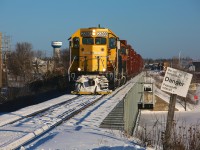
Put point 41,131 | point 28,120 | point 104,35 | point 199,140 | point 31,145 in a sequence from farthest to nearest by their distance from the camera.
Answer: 1. point 104,35
2. point 28,120
3. point 41,131
4. point 199,140
5. point 31,145

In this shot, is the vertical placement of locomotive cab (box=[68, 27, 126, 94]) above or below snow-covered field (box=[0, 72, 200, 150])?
above

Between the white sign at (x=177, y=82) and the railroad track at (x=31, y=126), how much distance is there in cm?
309

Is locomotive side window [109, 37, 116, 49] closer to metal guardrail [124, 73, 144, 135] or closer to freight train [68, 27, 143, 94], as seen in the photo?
freight train [68, 27, 143, 94]

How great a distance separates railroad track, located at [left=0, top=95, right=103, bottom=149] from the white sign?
309 centimetres

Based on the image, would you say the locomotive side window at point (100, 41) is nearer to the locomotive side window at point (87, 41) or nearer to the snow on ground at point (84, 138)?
the locomotive side window at point (87, 41)

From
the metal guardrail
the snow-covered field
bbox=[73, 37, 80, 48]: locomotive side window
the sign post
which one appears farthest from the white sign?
bbox=[73, 37, 80, 48]: locomotive side window

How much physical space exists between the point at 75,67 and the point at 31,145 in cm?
1443

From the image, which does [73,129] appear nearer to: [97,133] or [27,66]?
[97,133]

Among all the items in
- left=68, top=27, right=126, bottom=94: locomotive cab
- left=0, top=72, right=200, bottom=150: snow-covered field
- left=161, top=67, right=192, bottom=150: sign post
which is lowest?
left=0, top=72, right=200, bottom=150: snow-covered field

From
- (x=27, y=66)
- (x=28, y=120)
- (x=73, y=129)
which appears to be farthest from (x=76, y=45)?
(x=27, y=66)

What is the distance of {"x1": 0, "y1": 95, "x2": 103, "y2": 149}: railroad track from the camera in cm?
713

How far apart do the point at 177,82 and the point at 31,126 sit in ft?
13.3

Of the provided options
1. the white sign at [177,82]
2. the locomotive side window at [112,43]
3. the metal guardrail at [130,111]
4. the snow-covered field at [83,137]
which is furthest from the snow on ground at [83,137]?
the locomotive side window at [112,43]

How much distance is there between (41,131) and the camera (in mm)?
8367
